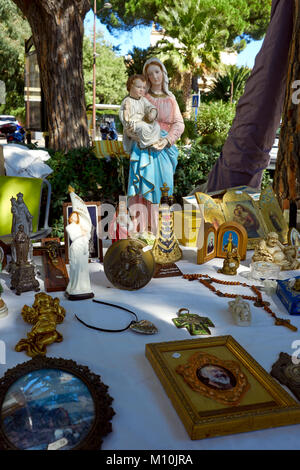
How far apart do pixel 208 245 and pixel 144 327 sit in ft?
4.24

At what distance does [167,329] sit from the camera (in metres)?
2.21

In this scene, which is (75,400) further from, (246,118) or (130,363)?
(246,118)

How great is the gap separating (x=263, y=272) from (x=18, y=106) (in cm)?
2445

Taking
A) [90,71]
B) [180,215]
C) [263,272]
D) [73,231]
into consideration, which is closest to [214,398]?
[73,231]

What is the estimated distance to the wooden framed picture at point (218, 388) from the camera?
1.44 m

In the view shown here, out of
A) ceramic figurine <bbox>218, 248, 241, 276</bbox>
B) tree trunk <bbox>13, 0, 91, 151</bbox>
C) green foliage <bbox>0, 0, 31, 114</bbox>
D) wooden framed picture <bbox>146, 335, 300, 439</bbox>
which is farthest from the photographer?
green foliage <bbox>0, 0, 31, 114</bbox>

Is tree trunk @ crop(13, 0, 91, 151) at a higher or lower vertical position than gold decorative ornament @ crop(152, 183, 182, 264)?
higher

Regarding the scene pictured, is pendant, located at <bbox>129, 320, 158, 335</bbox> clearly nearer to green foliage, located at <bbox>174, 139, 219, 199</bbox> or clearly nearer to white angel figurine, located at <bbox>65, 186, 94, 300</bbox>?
white angel figurine, located at <bbox>65, 186, 94, 300</bbox>

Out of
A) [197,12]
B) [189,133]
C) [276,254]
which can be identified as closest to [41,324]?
[276,254]

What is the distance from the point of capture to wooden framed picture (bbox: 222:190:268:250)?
142 inches

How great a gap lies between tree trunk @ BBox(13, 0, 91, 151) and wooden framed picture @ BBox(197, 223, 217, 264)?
3.51m

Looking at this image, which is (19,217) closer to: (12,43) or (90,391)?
(90,391)

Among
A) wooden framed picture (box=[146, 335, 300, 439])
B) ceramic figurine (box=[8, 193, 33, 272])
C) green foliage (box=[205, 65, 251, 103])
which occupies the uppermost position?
green foliage (box=[205, 65, 251, 103])

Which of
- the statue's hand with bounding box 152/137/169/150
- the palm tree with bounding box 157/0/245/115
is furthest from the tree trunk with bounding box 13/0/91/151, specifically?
the palm tree with bounding box 157/0/245/115
